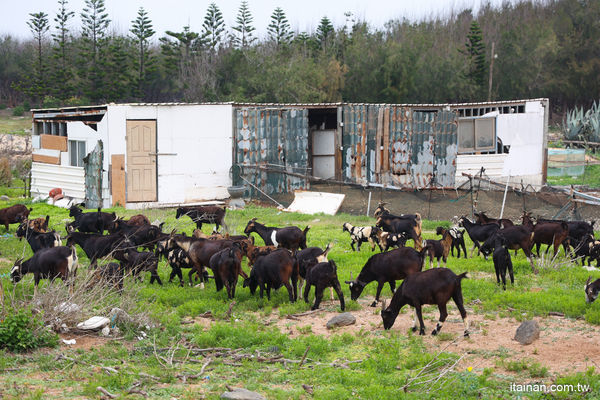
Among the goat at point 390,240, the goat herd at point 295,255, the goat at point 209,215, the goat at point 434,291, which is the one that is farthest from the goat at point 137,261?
the goat at point 434,291

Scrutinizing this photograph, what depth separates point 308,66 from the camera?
4919 cm

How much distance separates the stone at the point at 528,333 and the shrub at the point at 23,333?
21.5ft

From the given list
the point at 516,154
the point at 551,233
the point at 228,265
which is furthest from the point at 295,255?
the point at 516,154

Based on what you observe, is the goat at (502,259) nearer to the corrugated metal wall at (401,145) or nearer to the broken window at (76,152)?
the corrugated metal wall at (401,145)

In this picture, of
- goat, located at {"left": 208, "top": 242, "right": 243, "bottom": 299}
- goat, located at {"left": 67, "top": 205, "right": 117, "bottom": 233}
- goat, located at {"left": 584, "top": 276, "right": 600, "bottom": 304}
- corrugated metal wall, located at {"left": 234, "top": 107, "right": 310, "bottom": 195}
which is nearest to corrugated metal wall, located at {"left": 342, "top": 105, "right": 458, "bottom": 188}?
corrugated metal wall, located at {"left": 234, "top": 107, "right": 310, "bottom": 195}

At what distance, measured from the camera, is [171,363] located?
31.0 ft

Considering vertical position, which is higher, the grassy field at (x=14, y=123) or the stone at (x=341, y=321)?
the grassy field at (x=14, y=123)

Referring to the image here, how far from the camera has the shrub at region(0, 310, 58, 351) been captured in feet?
32.3

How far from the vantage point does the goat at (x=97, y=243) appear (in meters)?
14.8

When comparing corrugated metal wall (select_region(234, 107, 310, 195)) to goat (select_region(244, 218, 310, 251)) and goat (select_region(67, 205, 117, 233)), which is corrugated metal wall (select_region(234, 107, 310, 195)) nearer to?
goat (select_region(67, 205, 117, 233))

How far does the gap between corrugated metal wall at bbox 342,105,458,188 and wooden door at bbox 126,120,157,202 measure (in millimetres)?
8120

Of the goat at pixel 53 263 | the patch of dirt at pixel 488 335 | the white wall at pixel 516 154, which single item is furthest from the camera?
the white wall at pixel 516 154

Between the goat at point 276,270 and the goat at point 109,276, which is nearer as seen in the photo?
the goat at point 109,276

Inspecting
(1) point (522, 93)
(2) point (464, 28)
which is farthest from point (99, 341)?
(2) point (464, 28)
